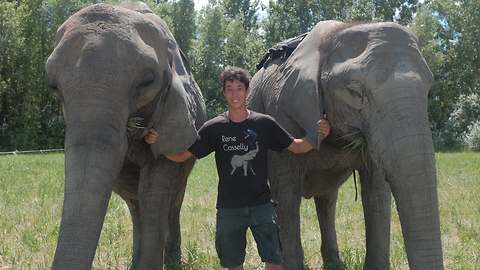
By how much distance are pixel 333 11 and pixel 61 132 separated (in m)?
26.2

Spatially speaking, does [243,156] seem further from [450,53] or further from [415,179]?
[450,53]

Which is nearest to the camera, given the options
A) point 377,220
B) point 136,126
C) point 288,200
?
point 136,126

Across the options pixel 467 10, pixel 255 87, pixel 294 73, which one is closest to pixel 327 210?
pixel 255 87

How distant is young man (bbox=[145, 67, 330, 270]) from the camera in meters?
3.74

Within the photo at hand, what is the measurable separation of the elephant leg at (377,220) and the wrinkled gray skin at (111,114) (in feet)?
6.88

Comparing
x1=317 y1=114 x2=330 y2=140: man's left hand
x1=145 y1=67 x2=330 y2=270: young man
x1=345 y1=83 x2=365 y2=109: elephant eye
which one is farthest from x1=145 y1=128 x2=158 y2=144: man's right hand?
x1=345 y1=83 x2=365 y2=109: elephant eye

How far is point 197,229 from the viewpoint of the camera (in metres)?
7.37

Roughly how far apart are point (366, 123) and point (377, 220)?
155cm

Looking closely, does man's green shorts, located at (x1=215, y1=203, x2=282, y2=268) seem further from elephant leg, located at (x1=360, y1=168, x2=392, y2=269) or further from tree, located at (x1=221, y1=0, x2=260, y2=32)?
tree, located at (x1=221, y1=0, x2=260, y2=32)

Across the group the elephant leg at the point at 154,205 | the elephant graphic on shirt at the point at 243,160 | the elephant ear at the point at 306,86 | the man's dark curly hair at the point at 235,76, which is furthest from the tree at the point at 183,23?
the elephant graphic on shirt at the point at 243,160

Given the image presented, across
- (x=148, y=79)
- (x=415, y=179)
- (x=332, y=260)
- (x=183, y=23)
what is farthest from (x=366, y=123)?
(x=183, y=23)

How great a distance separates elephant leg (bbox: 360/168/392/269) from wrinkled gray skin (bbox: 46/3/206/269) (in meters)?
2.10

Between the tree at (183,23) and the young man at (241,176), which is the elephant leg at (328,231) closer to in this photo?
the young man at (241,176)

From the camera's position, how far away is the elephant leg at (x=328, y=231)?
19.5 feet
